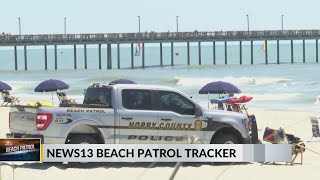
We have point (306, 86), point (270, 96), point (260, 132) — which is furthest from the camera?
point (306, 86)

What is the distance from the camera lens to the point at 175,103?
11.6m

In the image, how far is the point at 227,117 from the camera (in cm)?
1162

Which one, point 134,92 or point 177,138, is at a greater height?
point 134,92

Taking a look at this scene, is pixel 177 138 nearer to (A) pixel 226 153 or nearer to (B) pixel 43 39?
(A) pixel 226 153

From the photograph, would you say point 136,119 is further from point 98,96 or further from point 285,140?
point 285,140

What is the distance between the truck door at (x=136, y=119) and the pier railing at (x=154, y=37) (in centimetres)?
6257

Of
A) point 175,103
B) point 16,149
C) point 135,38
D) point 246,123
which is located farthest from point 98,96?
point 135,38

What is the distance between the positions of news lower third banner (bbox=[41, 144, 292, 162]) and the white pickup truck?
2.37ft

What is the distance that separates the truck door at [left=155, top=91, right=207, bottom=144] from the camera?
11.4 meters

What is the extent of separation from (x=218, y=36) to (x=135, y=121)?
221 feet

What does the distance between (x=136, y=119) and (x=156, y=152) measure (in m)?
1.48

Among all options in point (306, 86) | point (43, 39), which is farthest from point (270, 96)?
point (43, 39)

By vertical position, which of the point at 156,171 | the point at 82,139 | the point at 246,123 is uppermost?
the point at 246,123

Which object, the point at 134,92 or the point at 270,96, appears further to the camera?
the point at 270,96
